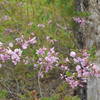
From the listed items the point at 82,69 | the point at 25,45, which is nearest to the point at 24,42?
the point at 25,45

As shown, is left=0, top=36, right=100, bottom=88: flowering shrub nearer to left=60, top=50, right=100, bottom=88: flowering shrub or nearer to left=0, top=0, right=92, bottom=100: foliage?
left=60, top=50, right=100, bottom=88: flowering shrub

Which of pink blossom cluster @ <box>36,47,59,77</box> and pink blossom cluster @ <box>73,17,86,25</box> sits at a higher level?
pink blossom cluster @ <box>73,17,86,25</box>

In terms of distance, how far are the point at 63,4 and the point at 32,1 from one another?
1.08 m

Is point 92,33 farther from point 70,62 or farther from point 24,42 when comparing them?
point 24,42

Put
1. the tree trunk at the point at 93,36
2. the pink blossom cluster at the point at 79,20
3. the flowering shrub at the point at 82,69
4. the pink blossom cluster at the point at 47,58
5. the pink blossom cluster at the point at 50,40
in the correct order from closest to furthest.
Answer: the flowering shrub at the point at 82,69
the pink blossom cluster at the point at 47,58
the tree trunk at the point at 93,36
the pink blossom cluster at the point at 79,20
the pink blossom cluster at the point at 50,40

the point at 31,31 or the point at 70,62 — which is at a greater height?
the point at 31,31

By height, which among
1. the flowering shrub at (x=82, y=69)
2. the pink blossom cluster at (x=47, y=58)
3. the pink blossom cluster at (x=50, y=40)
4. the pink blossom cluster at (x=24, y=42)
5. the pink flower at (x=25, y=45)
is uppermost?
the pink blossom cluster at (x=50, y=40)

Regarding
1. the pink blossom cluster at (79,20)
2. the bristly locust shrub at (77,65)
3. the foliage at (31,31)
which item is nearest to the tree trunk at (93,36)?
the pink blossom cluster at (79,20)

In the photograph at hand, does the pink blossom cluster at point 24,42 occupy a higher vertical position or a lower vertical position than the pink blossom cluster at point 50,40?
lower

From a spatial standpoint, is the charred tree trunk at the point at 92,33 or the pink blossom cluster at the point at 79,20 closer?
the charred tree trunk at the point at 92,33

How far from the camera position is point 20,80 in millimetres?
5066

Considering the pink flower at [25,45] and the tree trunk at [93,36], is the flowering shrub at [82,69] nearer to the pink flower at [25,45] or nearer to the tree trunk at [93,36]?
the tree trunk at [93,36]

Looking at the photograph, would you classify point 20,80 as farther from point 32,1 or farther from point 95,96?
point 95,96

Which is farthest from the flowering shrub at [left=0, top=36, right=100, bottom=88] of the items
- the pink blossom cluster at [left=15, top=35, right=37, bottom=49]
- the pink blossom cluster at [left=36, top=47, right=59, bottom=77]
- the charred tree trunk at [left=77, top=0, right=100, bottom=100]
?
the pink blossom cluster at [left=15, top=35, right=37, bottom=49]
